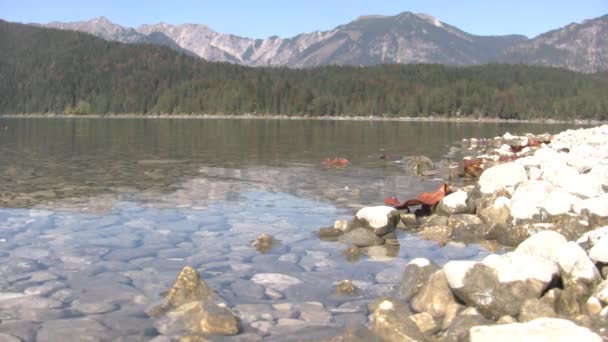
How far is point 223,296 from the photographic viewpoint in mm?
8336

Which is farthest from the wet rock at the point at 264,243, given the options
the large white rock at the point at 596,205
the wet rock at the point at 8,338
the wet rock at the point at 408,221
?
the large white rock at the point at 596,205

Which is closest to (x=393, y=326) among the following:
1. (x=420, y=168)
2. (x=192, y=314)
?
(x=192, y=314)

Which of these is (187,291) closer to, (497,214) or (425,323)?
(425,323)

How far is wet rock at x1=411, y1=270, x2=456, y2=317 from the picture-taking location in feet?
24.7

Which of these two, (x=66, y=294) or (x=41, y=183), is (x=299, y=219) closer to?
(x=66, y=294)

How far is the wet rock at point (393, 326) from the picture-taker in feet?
21.6

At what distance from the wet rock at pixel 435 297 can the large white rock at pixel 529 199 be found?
172 inches

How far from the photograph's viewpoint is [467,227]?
1241cm

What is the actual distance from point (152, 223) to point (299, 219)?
10.3 ft

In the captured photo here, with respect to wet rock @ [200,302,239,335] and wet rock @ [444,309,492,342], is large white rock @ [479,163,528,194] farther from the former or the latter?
wet rock @ [200,302,239,335]

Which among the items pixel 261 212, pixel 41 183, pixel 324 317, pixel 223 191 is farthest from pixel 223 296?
pixel 41 183

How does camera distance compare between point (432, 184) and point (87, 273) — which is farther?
point (432, 184)

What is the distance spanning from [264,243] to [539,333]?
6351 millimetres

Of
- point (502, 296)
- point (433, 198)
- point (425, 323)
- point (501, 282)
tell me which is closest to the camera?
point (425, 323)
